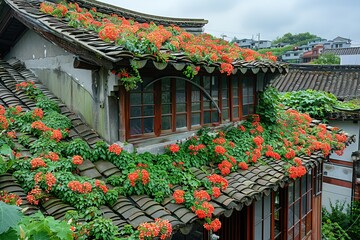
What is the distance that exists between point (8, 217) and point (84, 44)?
3.81m

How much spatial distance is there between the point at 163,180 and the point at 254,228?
3605 millimetres

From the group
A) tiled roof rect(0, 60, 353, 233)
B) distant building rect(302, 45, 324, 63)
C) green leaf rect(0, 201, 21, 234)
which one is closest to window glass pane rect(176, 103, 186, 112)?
tiled roof rect(0, 60, 353, 233)

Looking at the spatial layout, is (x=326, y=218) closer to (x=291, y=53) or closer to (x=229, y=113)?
(x=229, y=113)

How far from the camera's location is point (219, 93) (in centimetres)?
803

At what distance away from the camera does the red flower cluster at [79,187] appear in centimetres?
453

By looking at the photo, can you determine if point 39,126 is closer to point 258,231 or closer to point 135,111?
point 135,111

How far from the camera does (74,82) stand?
273 inches

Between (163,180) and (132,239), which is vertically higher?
(163,180)

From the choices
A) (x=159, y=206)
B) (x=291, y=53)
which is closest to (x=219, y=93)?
(x=159, y=206)

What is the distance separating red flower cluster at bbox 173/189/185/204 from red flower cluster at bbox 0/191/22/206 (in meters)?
2.28

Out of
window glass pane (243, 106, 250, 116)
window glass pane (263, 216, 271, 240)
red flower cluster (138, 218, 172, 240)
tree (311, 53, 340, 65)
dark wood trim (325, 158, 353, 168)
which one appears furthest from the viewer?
tree (311, 53, 340, 65)

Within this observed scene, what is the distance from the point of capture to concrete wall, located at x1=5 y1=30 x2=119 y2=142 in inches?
237

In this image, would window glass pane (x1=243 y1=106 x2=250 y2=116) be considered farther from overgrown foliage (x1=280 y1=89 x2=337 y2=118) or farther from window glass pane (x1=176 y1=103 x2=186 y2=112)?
overgrown foliage (x1=280 y1=89 x2=337 y2=118)

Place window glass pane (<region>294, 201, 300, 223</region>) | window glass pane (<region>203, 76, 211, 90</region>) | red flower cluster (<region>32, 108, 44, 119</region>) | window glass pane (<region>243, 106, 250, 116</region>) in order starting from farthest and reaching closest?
window glass pane (<region>294, 201, 300, 223</region>)
window glass pane (<region>243, 106, 250, 116</region>)
window glass pane (<region>203, 76, 211, 90</region>)
red flower cluster (<region>32, 108, 44, 119</region>)
